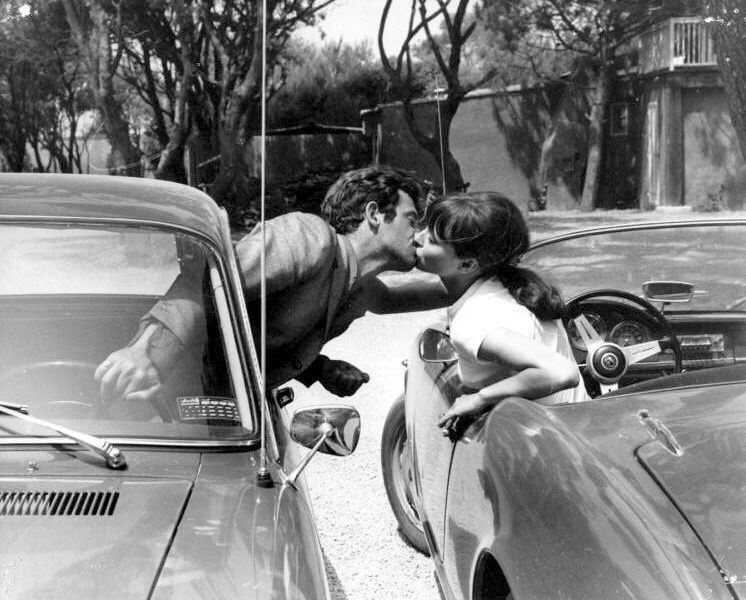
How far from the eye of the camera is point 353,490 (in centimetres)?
555

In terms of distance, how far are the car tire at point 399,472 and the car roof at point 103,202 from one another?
5.60 feet

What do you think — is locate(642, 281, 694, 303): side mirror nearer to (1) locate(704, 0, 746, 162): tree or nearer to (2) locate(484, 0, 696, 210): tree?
(1) locate(704, 0, 746, 162): tree

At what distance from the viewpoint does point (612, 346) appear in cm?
379

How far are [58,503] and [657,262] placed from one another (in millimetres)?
2927

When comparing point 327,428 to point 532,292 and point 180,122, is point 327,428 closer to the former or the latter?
point 532,292

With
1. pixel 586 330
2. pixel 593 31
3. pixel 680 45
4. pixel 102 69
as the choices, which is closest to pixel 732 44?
pixel 586 330

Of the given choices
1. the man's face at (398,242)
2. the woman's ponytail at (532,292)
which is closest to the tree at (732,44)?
the man's face at (398,242)

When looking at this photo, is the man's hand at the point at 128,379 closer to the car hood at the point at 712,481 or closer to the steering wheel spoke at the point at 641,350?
the car hood at the point at 712,481

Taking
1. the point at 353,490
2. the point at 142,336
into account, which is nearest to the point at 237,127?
the point at 353,490

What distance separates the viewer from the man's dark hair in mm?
3586

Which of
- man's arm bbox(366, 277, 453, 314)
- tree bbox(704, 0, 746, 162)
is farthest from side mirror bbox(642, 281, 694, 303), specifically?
tree bbox(704, 0, 746, 162)

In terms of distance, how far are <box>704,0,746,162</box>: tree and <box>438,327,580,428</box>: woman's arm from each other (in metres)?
6.59

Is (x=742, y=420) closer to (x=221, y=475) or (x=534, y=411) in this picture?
(x=534, y=411)

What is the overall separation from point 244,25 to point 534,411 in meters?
20.9
